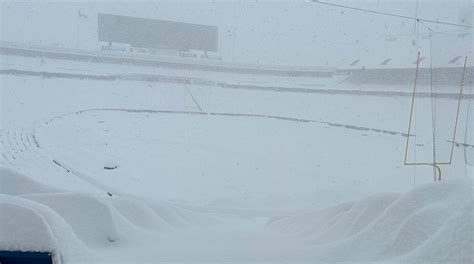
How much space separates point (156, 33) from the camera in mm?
27094

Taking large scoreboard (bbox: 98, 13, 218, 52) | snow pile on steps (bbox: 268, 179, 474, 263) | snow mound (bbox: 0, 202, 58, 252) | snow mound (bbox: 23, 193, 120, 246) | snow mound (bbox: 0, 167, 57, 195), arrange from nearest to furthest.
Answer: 1. snow mound (bbox: 0, 202, 58, 252)
2. snow pile on steps (bbox: 268, 179, 474, 263)
3. snow mound (bbox: 23, 193, 120, 246)
4. snow mound (bbox: 0, 167, 57, 195)
5. large scoreboard (bbox: 98, 13, 218, 52)

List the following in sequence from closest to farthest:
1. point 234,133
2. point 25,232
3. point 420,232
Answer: point 25,232 < point 420,232 < point 234,133

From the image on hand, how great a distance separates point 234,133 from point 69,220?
37.3ft

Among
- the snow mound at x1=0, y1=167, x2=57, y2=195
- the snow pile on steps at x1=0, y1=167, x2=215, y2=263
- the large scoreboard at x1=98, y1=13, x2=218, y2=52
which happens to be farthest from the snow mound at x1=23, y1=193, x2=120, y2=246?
the large scoreboard at x1=98, y1=13, x2=218, y2=52

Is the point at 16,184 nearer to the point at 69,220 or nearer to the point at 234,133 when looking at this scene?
the point at 69,220

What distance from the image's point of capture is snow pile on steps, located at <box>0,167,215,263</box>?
1318 mm

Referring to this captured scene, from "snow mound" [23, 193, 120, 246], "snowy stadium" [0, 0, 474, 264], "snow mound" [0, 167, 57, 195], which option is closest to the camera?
"snowy stadium" [0, 0, 474, 264]

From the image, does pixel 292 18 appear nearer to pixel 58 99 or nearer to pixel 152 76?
pixel 152 76

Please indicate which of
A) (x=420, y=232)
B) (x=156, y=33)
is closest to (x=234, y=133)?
(x=420, y=232)

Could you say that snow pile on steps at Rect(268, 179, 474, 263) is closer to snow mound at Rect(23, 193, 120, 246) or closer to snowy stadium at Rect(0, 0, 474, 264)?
snowy stadium at Rect(0, 0, 474, 264)

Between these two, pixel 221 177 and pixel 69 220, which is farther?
pixel 221 177

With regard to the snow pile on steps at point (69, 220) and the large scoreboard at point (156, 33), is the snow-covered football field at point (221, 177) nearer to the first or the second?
the snow pile on steps at point (69, 220)

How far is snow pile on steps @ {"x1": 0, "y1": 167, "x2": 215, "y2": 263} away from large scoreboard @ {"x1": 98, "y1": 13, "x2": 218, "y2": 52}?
23.1 meters

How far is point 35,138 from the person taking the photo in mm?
9727
